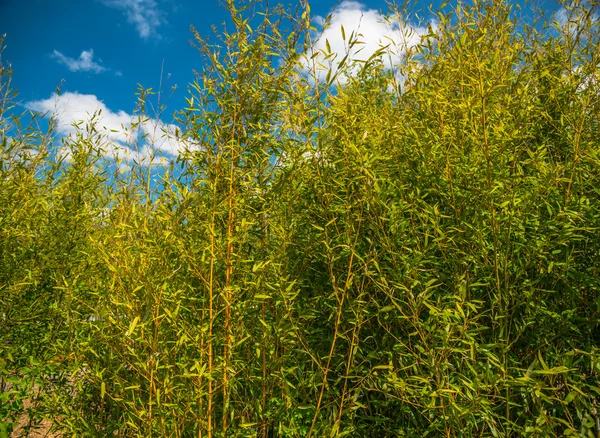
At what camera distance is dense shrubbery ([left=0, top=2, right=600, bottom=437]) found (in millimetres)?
2150

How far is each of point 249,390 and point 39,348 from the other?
2383mm

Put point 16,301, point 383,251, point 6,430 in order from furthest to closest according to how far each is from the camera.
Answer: point 16,301 → point 6,430 → point 383,251

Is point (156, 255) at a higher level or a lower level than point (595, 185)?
lower

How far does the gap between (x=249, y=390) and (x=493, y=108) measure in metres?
2.17

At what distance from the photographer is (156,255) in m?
2.45

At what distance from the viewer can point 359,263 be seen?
2.26 meters

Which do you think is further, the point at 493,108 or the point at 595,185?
the point at 493,108

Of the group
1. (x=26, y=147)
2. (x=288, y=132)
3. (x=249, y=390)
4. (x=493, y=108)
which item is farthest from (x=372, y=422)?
(x=26, y=147)

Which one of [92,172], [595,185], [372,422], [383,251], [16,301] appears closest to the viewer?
[383,251]

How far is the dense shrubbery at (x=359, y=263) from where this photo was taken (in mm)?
2150

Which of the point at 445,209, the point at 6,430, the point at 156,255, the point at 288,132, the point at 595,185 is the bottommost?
the point at 6,430

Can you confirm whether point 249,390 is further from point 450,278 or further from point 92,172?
point 92,172

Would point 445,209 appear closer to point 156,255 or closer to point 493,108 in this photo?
point 493,108

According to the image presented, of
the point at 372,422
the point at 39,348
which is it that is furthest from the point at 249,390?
the point at 39,348
